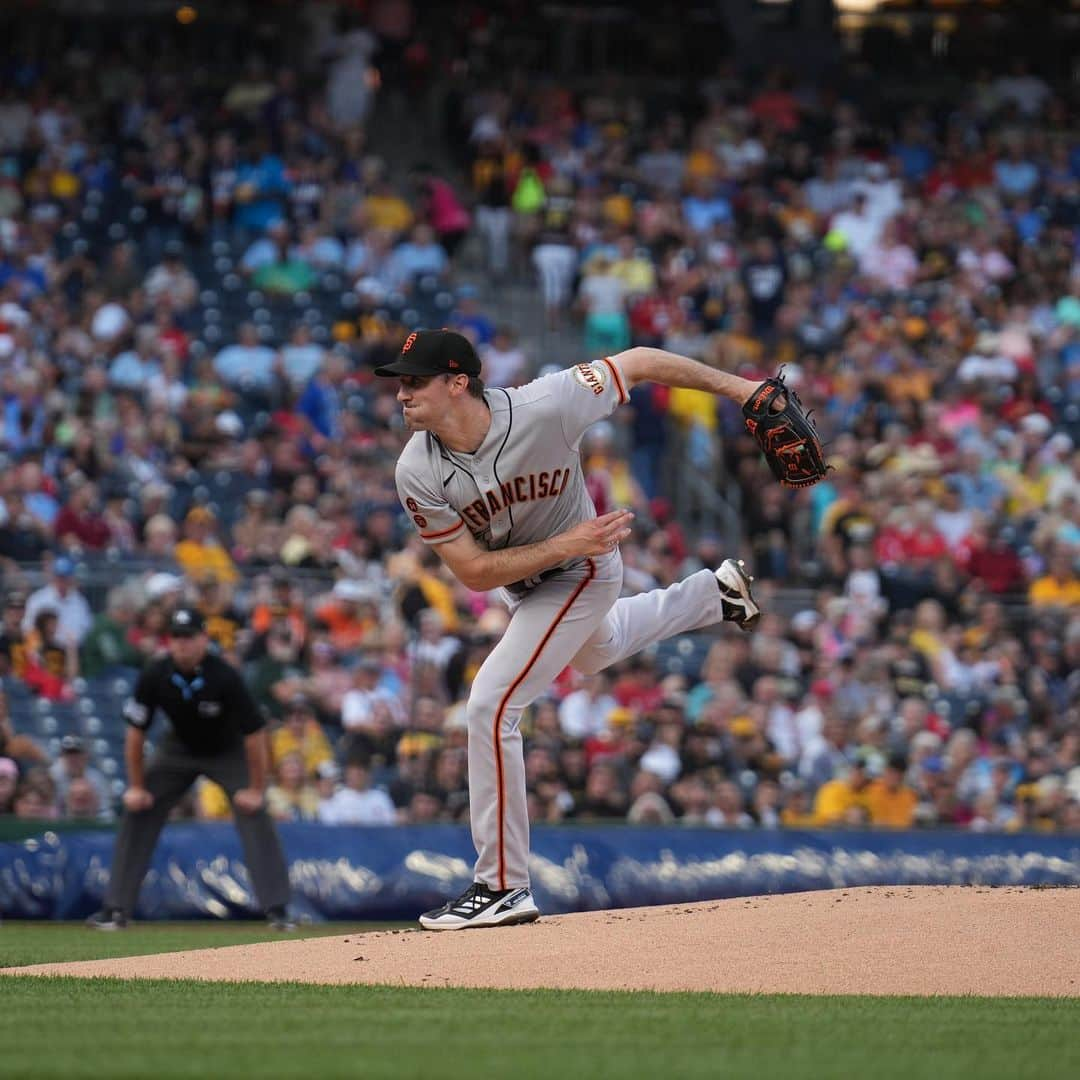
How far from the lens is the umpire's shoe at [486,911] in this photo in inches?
317

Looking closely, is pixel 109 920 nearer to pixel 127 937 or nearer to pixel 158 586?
pixel 127 937

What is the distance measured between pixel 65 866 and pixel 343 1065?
7274 mm

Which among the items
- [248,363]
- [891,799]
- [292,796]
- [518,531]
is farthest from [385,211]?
[518,531]

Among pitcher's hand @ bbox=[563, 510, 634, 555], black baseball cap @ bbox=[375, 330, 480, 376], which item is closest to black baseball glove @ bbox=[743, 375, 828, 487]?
pitcher's hand @ bbox=[563, 510, 634, 555]

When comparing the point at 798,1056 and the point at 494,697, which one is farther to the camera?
the point at 494,697

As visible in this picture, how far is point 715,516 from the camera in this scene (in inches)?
730

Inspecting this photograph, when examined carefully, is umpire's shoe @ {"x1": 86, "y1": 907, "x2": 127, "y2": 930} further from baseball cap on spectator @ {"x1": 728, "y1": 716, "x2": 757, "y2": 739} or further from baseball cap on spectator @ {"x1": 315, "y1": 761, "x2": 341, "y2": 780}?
baseball cap on spectator @ {"x1": 728, "y1": 716, "x2": 757, "y2": 739}

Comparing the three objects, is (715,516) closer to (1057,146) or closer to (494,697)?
(1057,146)

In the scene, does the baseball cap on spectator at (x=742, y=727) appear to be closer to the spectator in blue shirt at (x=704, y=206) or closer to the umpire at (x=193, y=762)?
the umpire at (x=193, y=762)

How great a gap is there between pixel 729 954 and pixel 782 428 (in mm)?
1909

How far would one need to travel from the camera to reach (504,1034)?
19.0ft

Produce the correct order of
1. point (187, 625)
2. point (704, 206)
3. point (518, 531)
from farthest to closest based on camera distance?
point (704, 206) → point (187, 625) → point (518, 531)

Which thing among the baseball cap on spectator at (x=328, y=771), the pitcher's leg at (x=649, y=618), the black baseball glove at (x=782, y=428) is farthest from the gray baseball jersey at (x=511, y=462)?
the baseball cap on spectator at (x=328, y=771)

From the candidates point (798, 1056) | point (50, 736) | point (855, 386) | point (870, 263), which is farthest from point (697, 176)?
point (798, 1056)
